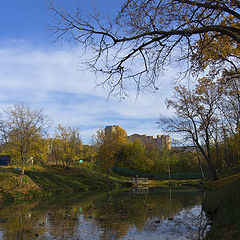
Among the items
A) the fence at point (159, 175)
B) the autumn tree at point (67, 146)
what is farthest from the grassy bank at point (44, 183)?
the fence at point (159, 175)

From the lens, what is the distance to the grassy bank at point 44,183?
22500 mm

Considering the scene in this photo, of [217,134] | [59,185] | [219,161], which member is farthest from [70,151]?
[219,161]

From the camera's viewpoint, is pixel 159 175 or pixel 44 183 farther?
pixel 159 175

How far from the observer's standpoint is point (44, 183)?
2848 centimetres

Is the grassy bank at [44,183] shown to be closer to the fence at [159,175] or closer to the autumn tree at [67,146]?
the autumn tree at [67,146]

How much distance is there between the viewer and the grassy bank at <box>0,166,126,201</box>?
73.8 ft

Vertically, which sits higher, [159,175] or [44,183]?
[159,175]

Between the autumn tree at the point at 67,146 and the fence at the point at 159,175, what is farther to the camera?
the fence at the point at 159,175

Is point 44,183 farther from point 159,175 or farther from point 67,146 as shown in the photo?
point 159,175

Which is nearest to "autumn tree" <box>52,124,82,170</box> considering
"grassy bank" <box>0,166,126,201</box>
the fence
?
"grassy bank" <box>0,166,126,201</box>

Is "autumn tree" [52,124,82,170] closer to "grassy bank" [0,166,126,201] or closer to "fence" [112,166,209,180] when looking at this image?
Result: "grassy bank" [0,166,126,201]

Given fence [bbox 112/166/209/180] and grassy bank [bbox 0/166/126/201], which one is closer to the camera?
grassy bank [bbox 0/166/126/201]

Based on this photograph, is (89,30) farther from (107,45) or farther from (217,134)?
(217,134)

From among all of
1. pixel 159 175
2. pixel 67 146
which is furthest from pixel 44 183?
pixel 159 175
